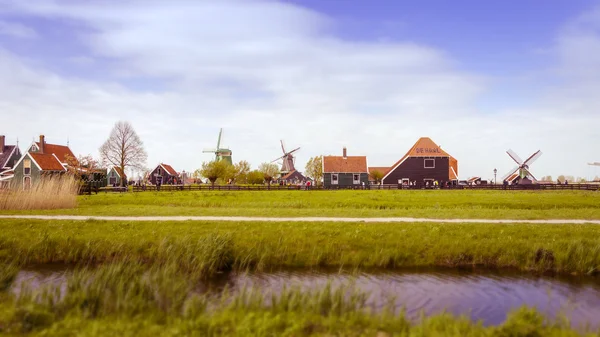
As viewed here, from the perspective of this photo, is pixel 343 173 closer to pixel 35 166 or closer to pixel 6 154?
pixel 35 166

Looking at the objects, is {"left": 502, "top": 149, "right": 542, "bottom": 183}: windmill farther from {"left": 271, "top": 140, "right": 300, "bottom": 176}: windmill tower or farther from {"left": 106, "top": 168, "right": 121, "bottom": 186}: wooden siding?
{"left": 106, "top": 168, "right": 121, "bottom": 186}: wooden siding

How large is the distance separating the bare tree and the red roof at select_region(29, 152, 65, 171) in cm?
652

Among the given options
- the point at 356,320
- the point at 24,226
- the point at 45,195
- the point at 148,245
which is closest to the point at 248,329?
the point at 356,320

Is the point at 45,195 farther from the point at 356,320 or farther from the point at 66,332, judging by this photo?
the point at 356,320

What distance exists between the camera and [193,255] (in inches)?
496

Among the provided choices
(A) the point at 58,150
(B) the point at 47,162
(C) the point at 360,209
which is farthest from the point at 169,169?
(C) the point at 360,209

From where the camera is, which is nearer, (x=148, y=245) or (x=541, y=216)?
(x=148, y=245)

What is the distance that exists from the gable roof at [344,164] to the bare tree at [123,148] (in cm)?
3121

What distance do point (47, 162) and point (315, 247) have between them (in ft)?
203

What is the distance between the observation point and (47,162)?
204ft

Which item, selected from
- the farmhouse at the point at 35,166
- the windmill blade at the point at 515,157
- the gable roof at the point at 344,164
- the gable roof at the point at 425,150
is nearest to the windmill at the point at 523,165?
the windmill blade at the point at 515,157

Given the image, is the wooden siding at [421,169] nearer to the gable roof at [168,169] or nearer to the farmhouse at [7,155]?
the gable roof at [168,169]

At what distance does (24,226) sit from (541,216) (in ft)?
80.2

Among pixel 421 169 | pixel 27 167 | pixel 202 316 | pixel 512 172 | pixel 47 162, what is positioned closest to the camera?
pixel 202 316
